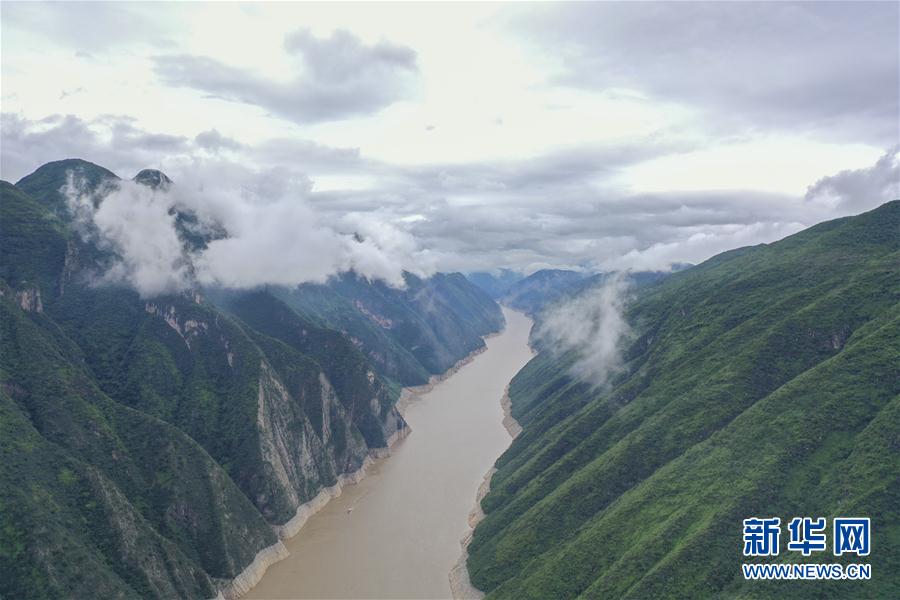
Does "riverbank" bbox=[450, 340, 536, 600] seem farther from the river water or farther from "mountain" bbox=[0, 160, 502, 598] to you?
"mountain" bbox=[0, 160, 502, 598]

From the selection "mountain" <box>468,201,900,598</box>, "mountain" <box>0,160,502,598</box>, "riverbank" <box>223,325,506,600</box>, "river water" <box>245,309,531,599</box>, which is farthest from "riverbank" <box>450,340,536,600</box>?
"mountain" <box>0,160,502,598</box>

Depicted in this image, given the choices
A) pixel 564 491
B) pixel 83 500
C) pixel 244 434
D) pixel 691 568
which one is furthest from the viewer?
pixel 244 434

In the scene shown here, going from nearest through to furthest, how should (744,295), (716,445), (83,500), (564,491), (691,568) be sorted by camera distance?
(691,568) → (83,500) → (716,445) → (564,491) → (744,295)

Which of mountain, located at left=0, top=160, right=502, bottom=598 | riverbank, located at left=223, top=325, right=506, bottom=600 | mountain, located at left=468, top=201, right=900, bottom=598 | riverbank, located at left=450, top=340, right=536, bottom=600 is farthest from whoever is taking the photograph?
riverbank, located at left=223, top=325, right=506, bottom=600

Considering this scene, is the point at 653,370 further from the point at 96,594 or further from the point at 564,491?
the point at 96,594

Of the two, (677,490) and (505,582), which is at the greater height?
(677,490)

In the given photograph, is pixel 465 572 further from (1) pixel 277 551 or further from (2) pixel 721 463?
(2) pixel 721 463

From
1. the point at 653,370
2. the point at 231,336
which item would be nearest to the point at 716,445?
the point at 653,370

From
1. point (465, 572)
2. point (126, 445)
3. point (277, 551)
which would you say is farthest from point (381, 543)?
point (126, 445)
